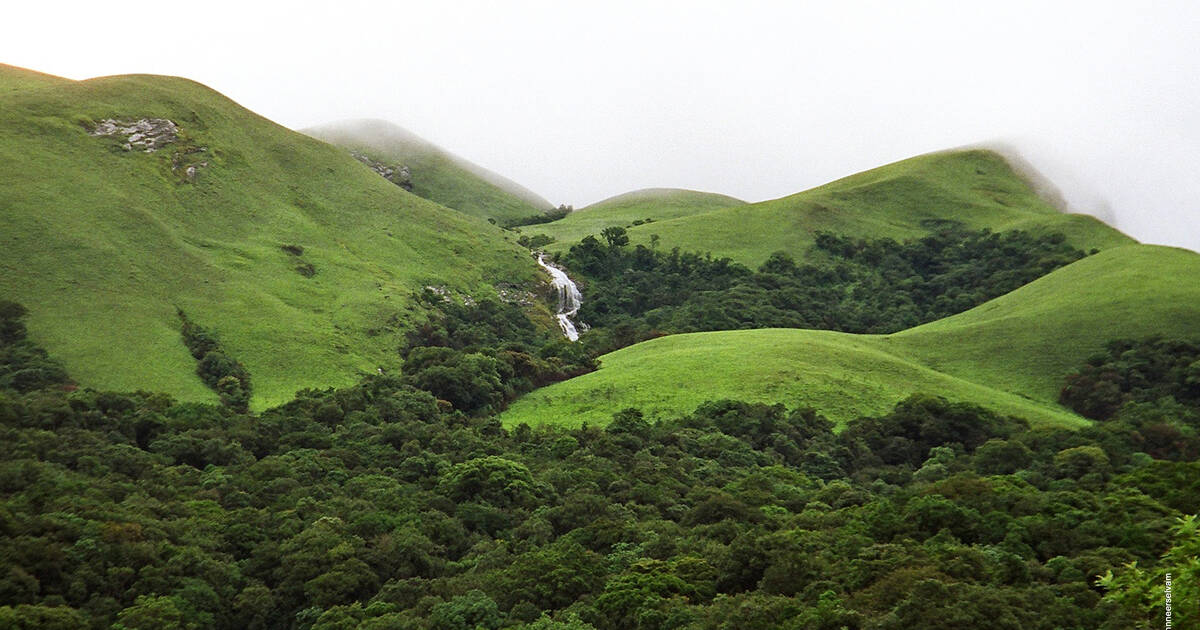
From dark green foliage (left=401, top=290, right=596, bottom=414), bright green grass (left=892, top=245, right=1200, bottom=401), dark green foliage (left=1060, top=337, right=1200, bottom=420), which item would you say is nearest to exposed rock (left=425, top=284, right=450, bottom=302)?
dark green foliage (left=401, top=290, right=596, bottom=414)

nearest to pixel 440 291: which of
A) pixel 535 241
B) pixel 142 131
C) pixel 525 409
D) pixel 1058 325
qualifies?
pixel 525 409

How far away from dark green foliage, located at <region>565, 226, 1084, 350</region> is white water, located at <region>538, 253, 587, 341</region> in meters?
1.72

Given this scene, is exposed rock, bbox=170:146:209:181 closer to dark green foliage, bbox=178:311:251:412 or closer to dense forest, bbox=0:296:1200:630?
dark green foliage, bbox=178:311:251:412

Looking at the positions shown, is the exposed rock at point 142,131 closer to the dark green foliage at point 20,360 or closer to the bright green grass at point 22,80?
the bright green grass at point 22,80

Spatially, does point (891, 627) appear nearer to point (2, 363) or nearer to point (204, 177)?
point (2, 363)

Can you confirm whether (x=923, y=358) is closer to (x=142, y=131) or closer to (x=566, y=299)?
(x=566, y=299)

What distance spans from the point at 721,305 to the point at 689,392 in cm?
5192

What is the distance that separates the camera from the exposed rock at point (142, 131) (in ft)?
440

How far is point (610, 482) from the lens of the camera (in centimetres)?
7238

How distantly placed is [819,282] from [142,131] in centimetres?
10403

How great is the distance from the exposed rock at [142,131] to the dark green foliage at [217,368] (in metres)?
41.8

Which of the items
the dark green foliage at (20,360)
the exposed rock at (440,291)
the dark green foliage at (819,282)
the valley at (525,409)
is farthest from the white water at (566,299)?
the dark green foliage at (20,360)

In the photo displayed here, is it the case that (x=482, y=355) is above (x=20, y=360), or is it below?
above

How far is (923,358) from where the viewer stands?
4754 inches
